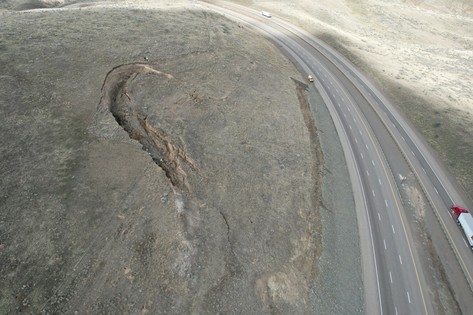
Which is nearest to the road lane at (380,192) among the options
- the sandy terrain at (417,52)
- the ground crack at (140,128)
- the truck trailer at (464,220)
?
the truck trailer at (464,220)

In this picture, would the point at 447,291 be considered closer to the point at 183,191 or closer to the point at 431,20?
the point at 183,191

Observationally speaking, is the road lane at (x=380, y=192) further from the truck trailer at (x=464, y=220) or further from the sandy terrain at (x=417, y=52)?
the sandy terrain at (x=417, y=52)

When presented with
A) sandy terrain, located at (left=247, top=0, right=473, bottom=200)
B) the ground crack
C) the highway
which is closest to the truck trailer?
the highway

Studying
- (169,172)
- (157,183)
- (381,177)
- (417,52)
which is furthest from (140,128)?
(417,52)

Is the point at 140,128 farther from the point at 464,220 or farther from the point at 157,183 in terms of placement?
the point at 464,220

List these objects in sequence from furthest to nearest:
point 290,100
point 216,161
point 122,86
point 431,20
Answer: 1. point 431,20
2. point 290,100
3. point 122,86
4. point 216,161

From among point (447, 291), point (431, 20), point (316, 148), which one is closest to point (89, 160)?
point (316, 148)

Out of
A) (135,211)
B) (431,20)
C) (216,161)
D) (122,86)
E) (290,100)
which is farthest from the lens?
(431,20)
